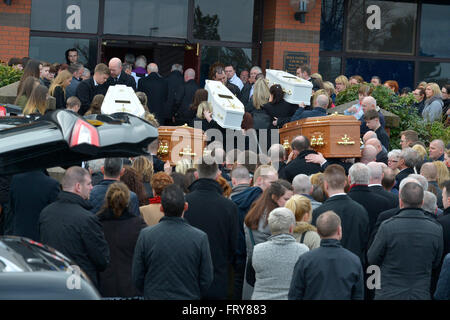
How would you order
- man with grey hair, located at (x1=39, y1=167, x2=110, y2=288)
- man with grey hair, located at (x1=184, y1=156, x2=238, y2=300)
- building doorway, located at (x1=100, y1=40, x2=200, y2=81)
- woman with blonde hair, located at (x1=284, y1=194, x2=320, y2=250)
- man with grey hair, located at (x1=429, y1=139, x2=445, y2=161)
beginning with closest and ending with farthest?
man with grey hair, located at (x1=39, y1=167, x2=110, y2=288)
woman with blonde hair, located at (x1=284, y1=194, x2=320, y2=250)
man with grey hair, located at (x1=184, y1=156, x2=238, y2=300)
man with grey hair, located at (x1=429, y1=139, x2=445, y2=161)
building doorway, located at (x1=100, y1=40, x2=200, y2=81)

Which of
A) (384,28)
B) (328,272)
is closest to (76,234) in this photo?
(328,272)

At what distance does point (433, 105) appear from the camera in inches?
605

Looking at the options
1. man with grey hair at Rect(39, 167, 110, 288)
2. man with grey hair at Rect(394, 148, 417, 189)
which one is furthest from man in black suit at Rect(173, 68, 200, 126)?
man with grey hair at Rect(39, 167, 110, 288)

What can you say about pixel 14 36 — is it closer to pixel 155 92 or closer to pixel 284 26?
pixel 155 92

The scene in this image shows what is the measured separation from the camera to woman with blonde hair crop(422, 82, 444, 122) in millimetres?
15273

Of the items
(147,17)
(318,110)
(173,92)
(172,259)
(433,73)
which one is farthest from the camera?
(433,73)

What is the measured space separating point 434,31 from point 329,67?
9.51ft

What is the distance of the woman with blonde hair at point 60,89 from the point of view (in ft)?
40.3

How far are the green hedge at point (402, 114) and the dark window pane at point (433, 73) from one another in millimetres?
5585

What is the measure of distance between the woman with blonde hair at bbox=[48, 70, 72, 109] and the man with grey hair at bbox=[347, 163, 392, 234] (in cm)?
526

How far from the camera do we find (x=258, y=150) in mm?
12359

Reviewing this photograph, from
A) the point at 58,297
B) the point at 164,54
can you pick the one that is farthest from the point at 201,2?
the point at 58,297

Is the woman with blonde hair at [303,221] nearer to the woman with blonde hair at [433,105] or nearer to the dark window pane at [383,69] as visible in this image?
the woman with blonde hair at [433,105]

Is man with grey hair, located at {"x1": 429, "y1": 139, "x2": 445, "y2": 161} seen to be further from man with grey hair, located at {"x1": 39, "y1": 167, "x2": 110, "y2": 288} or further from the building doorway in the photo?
the building doorway
